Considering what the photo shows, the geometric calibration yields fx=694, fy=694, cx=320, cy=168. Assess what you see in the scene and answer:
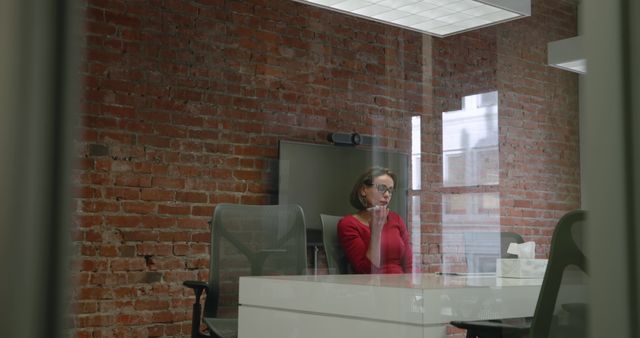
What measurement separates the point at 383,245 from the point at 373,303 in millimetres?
395

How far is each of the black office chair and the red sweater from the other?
57cm

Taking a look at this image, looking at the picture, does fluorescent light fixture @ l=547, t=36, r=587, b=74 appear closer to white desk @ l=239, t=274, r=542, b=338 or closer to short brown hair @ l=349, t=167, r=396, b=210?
white desk @ l=239, t=274, r=542, b=338

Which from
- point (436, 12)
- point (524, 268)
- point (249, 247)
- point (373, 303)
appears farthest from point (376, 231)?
point (524, 268)

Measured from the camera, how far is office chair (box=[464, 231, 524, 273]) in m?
1.45

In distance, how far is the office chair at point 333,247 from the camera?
7.05 feet

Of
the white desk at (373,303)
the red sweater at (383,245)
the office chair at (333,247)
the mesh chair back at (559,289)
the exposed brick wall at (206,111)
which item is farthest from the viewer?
the exposed brick wall at (206,111)

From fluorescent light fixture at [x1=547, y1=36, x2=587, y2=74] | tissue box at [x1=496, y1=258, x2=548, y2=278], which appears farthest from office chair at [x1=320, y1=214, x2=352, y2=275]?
fluorescent light fixture at [x1=547, y1=36, x2=587, y2=74]

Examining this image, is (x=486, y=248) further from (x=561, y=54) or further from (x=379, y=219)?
(x=561, y=54)

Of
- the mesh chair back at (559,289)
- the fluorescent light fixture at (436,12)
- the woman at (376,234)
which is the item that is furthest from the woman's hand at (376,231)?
the mesh chair back at (559,289)

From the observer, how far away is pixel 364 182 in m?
2.35

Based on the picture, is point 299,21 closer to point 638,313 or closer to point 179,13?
point 179,13

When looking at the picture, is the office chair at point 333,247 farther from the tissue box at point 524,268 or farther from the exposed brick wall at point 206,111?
the tissue box at point 524,268

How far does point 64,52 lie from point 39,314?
0.23 metres

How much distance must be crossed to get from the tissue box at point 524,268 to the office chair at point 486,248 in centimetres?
2
